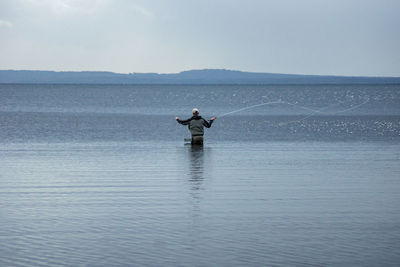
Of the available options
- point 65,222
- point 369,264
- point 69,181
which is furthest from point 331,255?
point 69,181

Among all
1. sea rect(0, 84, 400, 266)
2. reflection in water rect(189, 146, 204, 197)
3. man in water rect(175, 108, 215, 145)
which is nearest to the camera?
sea rect(0, 84, 400, 266)

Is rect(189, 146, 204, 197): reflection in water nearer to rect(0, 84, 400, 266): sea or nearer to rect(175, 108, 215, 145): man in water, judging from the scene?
rect(0, 84, 400, 266): sea

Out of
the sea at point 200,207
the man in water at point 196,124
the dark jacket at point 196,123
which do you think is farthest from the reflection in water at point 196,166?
the dark jacket at point 196,123

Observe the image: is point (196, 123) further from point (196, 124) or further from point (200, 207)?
point (200, 207)

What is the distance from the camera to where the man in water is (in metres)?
26.4

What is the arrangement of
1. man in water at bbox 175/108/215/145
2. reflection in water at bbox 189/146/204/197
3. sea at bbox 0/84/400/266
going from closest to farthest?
sea at bbox 0/84/400/266
reflection in water at bbox 189/146/204/197
man in water at bbox 175/108/215/145

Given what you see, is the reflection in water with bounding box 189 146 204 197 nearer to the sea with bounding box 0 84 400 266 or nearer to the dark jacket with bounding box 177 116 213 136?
the sea with bounding box 0 84 400 266

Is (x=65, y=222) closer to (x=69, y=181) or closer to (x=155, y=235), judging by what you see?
(x=155, y=235)

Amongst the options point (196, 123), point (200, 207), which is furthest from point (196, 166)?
point (200, 207)

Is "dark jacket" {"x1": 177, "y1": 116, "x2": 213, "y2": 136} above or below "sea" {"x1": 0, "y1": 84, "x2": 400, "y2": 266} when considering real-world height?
above

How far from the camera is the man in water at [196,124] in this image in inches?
1038

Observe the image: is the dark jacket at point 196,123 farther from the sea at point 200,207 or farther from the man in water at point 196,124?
the sea at point 200,207

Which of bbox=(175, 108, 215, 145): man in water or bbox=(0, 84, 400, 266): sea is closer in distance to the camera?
bbox=(0, 84, 400, 266): sea

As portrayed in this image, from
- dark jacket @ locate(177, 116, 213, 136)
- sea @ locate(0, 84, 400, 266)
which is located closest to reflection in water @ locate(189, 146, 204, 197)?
sea @ locate(0, 84, 400, 266)
